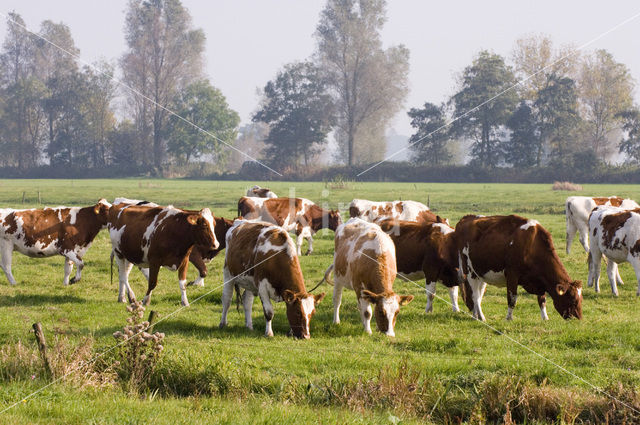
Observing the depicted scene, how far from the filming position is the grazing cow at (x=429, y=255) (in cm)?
1255

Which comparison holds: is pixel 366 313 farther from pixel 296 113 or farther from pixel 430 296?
pixel 296 113

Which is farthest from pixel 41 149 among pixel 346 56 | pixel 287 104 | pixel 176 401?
pixel 176 401

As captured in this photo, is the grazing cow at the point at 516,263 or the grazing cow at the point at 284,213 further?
the grazing cow at the point at 284,213

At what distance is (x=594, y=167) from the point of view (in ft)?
213

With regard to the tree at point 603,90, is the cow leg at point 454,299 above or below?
below

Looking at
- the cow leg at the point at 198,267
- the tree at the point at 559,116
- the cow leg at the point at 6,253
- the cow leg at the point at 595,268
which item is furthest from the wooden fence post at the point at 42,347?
the tree at the point at 559,116

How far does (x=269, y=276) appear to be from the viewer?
10406mm

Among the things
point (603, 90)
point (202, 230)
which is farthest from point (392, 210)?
point (603, 90)

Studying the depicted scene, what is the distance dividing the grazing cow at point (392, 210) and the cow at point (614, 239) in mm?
5908

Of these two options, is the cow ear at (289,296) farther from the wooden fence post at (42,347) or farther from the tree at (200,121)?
the tree at (200,121)

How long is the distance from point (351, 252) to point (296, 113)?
6399 centimetres

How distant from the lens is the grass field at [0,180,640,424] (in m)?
7.30

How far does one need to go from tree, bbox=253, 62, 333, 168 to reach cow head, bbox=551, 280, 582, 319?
2493 inches

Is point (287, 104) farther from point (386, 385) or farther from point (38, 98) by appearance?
point (386, 385)
